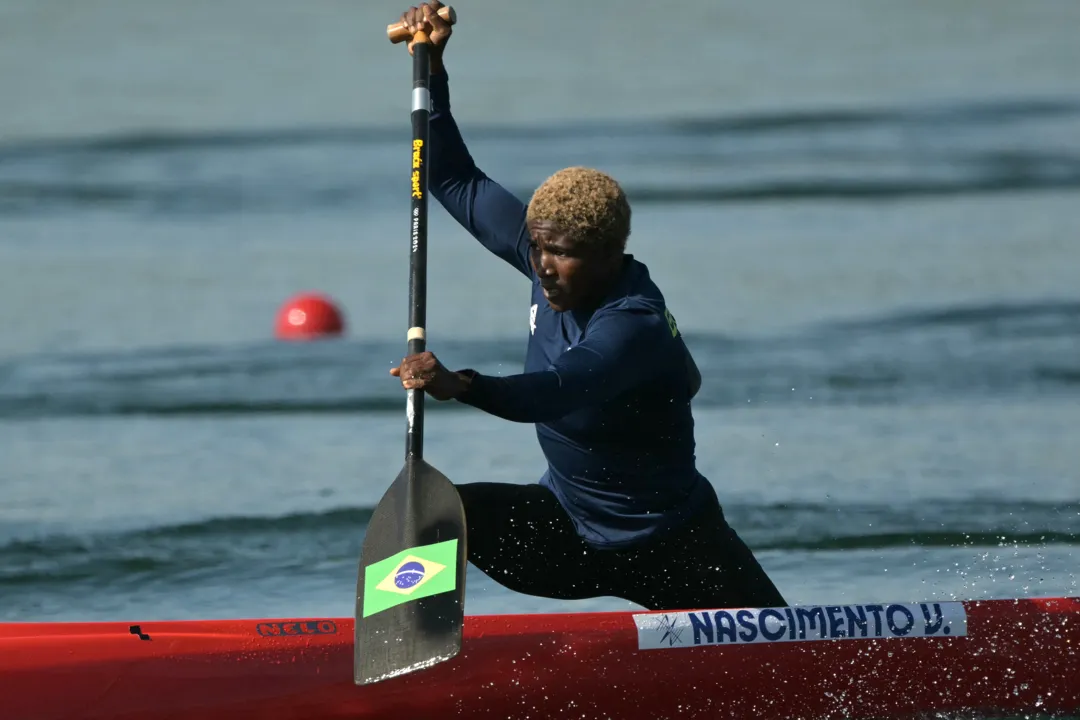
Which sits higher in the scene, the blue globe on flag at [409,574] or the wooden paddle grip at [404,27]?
the wooden paddle grip at [404,27]

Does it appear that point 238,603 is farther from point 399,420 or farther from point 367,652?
point 399,420

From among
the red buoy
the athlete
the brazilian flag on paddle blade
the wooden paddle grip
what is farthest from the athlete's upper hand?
the red buoy

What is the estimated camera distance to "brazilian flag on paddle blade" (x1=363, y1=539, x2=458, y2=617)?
13.8 ft

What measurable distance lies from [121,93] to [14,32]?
9.01 feet

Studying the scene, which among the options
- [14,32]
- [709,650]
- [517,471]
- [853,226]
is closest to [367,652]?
[709,650]

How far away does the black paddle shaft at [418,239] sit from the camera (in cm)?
432

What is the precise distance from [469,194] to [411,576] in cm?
122

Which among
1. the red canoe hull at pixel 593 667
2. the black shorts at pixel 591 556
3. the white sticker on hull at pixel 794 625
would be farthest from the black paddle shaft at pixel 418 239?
the white sticker on hull at pixel 794 625

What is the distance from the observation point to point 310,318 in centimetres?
932

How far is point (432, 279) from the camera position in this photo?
1024cm

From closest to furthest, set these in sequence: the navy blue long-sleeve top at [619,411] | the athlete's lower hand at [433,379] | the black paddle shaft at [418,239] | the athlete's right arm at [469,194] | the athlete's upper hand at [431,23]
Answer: the athlete's lower hand at [433,379]
the navy blue long-sleeve top at [619,411]
the black paddle shaft at [418,239]
the athlete's right arm at [469,194]
the athlete's upper hand at [431,23]

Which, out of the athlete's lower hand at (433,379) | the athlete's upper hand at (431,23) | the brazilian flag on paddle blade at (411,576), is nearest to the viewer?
the athlete's lower hand at (433,379)

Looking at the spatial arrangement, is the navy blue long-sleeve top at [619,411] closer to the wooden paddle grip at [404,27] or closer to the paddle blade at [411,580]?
the paddle blade at [411,580]

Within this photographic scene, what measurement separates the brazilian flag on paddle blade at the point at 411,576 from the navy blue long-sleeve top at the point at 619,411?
0.40 metres
